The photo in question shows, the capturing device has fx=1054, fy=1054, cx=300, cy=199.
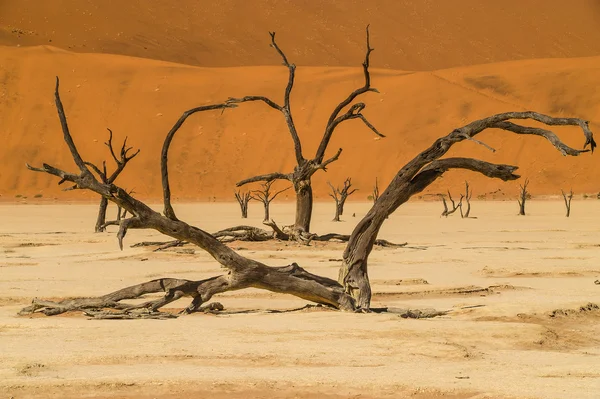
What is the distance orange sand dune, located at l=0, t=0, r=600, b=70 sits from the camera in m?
92.9

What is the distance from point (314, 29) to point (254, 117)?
3023cm

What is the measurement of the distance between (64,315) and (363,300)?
9.81ft

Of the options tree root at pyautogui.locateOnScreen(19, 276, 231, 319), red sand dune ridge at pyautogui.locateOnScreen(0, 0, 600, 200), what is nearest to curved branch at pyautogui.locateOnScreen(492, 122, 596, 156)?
tree root at pyautogui.locateOnScreen(19, 276, 231, 319)

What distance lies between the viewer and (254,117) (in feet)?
251

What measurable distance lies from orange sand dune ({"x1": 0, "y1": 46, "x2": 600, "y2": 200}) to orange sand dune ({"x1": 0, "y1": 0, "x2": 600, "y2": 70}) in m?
10.7

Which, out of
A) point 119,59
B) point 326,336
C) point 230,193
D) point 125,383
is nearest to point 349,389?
point 125,383

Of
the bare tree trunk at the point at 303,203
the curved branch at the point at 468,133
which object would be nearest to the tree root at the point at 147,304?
the curved branch at the point at 468,133

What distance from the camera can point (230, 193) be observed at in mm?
66375

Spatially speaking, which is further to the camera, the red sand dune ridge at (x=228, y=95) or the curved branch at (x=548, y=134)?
the red sand dune ridge at (x=228, y=95)

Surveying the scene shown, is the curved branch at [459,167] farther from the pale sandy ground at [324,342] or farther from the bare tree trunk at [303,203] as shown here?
the bare tree trunk at [303,203]

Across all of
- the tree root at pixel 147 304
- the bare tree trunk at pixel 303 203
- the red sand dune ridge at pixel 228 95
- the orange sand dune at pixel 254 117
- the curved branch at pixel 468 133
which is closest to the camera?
the curved branch at pixel 468 133

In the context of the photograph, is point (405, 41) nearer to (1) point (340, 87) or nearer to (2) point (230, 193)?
(1) point (340, 87)

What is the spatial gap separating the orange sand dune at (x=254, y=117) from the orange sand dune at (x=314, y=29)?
10707 mm

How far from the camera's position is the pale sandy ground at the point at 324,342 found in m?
6.80
